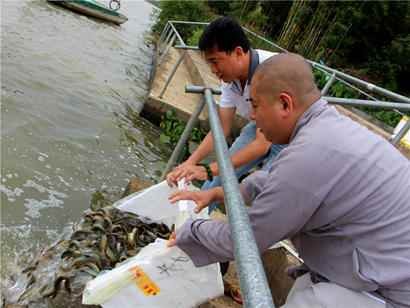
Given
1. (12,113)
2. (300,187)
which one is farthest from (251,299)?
(12,113)

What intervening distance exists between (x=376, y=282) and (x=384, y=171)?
0.40m

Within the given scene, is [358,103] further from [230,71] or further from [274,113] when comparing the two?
[274,113]

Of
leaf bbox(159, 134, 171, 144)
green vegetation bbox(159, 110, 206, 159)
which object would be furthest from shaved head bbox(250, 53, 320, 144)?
leaf bbox(159, 134, 171, 144)

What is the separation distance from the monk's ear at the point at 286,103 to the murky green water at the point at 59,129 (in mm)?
3029

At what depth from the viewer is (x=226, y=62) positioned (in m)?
3.06

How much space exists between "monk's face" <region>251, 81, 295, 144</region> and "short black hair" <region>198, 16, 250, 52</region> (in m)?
1.17

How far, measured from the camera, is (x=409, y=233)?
1.69 metres

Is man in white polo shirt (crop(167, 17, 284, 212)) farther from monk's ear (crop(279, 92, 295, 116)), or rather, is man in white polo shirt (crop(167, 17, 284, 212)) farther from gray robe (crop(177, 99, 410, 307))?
gray robe (crop(177, 99, 410, 307))

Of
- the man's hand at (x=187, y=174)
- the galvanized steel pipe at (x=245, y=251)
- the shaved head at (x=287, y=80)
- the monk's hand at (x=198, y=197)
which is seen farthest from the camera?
the man's hand at (x=187, y=174)

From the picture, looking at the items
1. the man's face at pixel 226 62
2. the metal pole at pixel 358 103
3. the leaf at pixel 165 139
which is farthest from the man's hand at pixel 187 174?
the leaf at pixel 165 139

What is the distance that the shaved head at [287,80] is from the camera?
5.80 ft

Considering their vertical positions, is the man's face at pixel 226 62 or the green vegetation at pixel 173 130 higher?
the man's face at pixel 226 62

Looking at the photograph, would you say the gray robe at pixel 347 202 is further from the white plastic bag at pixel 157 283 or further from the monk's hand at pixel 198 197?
the monk's hand at pixel 198 197

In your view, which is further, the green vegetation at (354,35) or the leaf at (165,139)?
the green vegetation at (354,35)
